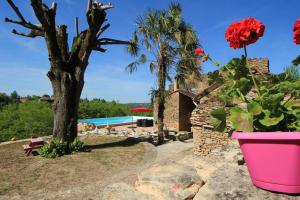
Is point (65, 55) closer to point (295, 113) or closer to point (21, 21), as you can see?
point (21, 21)

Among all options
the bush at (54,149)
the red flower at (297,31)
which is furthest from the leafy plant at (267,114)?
the bush at (54,149)

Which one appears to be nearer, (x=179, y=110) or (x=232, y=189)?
(x=232, y=189)

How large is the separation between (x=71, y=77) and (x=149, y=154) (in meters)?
4.62

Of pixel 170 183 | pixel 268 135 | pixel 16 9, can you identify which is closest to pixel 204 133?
pixel 16 9

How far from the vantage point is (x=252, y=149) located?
4.52 ft

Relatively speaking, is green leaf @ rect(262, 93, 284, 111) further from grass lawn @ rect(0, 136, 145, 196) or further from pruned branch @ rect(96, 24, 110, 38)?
pruned branch @ rect(96, 24, 110, 38)

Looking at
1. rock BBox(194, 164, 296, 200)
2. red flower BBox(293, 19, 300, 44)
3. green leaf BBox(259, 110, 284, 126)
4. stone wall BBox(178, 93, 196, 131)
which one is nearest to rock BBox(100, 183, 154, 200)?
rock BBox(194, 164, 296, 200)

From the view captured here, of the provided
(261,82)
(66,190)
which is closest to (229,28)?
(261,82)

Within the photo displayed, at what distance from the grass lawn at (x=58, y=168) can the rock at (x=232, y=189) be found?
21.0 feet

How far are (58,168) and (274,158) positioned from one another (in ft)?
28.6

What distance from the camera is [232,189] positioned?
4.97ft

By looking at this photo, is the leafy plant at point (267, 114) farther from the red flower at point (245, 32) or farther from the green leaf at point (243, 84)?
the red flower at point (245, 32)

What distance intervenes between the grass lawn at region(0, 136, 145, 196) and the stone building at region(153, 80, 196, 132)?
10.5 metres

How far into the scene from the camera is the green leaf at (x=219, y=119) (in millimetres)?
1496
